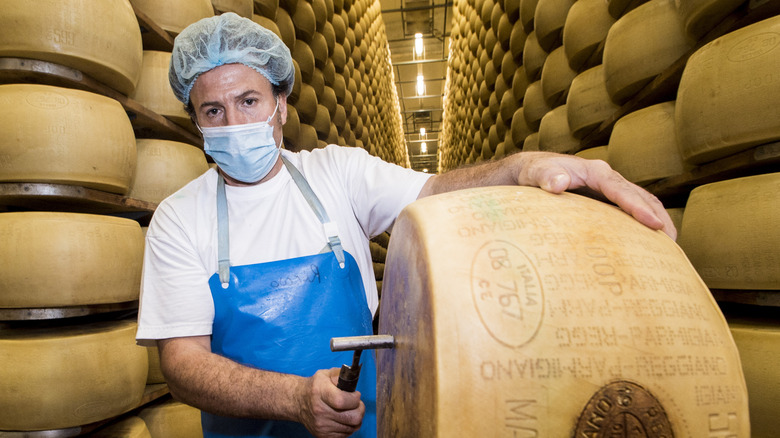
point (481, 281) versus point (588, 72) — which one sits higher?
point (588, 72)

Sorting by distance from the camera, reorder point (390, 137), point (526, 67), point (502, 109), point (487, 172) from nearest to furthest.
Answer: point (487, 172), point (526, 67), point (502, 109), point (390, 137)

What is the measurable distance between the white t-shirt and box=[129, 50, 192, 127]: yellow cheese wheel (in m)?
0.51

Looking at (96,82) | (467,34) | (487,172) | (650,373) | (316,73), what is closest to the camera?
(650,373)

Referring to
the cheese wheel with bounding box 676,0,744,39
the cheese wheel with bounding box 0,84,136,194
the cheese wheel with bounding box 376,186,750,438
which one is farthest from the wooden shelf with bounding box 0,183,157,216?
the cheese wheel with bounding box 676,0,744,39

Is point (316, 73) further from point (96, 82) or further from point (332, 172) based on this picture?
point (332, 172)

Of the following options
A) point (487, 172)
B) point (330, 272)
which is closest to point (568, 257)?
point (487, 172)

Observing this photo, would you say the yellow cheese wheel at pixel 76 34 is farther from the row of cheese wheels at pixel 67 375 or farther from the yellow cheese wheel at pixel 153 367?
the yellow cheese wheel at pixel 153 367

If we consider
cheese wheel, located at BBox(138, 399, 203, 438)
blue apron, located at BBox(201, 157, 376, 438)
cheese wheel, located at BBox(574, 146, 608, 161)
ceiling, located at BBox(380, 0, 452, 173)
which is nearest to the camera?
blue apron, located at BBox(201, 157, 376, 438)

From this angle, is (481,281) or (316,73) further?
(316,73)

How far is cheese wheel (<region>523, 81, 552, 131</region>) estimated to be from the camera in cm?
258

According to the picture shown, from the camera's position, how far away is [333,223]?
109 centimetres

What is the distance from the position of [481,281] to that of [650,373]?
0.18m

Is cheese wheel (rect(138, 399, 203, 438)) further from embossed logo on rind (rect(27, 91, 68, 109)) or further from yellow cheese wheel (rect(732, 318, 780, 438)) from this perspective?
yellow cheese wheel (rect(732, 318, 780, 438))

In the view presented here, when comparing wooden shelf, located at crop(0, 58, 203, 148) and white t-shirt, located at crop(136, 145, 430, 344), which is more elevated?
wooden shelf, located at crop(0, 58, 203, 148)
